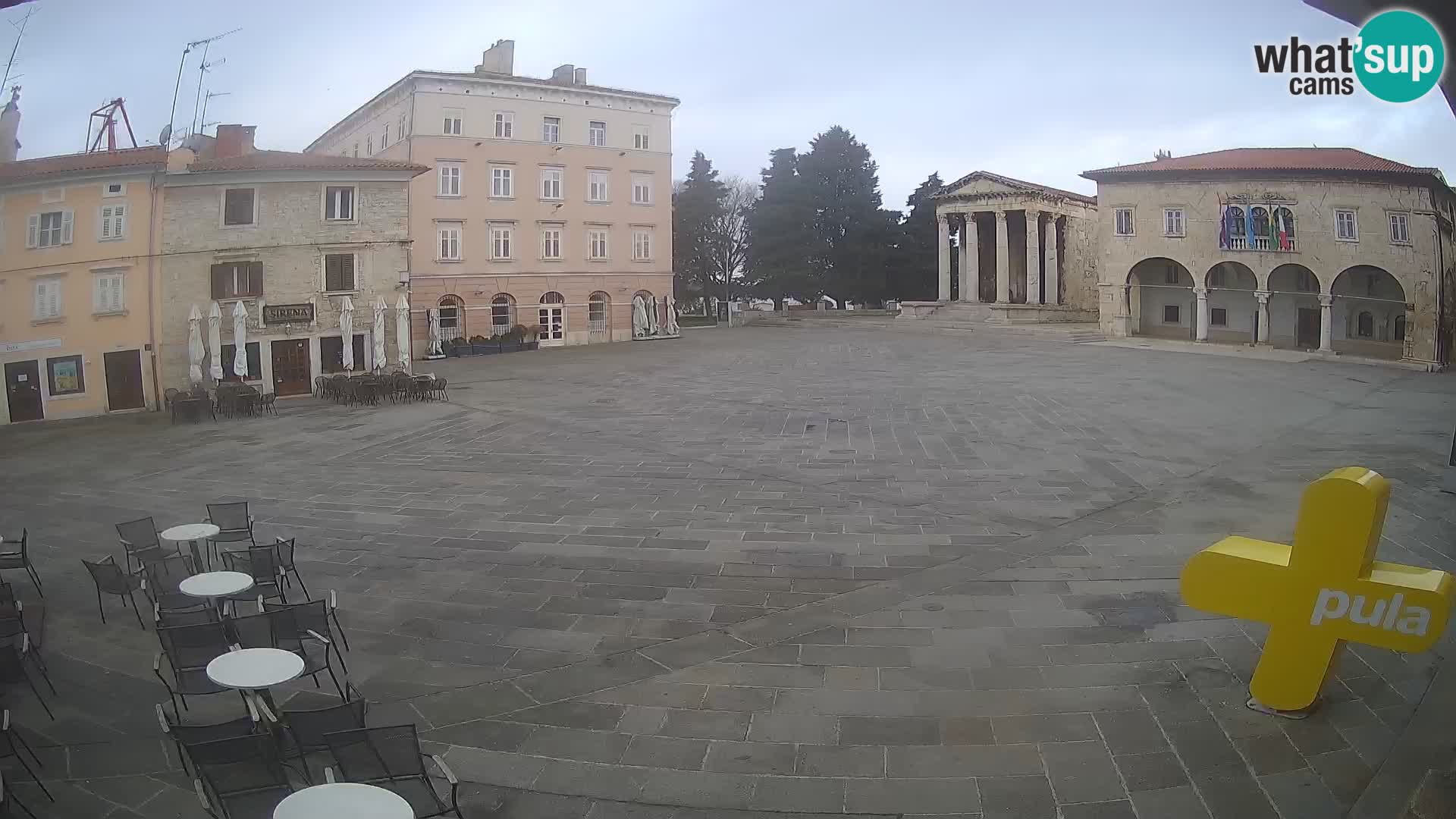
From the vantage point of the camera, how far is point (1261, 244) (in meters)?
26.2

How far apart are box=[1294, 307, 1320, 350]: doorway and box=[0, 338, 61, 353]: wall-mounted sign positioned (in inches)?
1108

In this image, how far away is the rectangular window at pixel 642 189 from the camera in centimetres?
4172

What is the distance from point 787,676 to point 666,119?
3949cm

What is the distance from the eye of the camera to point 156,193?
35.2 feet

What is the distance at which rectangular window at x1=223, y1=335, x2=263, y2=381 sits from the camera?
42.5ft

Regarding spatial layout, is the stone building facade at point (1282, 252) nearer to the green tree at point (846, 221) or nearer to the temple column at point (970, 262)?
the temple column at point (970, 262)

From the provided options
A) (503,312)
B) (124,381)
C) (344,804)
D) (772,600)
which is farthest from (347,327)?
(503,312)

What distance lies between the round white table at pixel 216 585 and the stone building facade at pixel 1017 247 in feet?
147

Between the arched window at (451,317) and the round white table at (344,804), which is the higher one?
the arched window at (451,317)

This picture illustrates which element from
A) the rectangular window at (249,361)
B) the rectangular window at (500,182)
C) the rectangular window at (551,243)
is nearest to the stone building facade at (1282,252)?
the rectangular window at (249,361)

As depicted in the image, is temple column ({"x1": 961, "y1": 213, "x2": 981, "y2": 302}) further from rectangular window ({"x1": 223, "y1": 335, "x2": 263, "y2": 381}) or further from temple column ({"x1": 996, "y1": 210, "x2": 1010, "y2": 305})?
rectangular window ({"x1": 223, "y1": 335, "x2": 263, "y2": 381})

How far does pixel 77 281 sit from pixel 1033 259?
47380 mm

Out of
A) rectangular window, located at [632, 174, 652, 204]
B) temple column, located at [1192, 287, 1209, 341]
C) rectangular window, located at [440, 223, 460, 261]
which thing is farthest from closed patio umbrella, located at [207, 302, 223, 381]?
temple column, located at [1192, 287, 1209, 341]

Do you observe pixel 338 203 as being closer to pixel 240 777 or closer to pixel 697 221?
pixel 240 777
